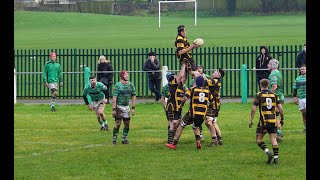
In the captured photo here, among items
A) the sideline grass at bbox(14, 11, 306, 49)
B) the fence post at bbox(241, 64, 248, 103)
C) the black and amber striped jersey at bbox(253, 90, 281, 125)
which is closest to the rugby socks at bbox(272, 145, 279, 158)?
the black and amber striped jersey at bbox(253, 90, 281, 125)

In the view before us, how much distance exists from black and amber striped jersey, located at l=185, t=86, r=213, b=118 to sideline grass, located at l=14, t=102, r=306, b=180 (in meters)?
0.86

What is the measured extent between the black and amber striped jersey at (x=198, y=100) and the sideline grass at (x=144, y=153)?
2.83ft

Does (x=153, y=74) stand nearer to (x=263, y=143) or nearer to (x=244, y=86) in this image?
(x=244, y=86)

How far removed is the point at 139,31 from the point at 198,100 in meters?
54.0

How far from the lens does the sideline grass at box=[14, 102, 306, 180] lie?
18.3 meters

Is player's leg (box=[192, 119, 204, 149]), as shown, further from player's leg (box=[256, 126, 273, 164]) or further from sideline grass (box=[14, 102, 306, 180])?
player's leg (box=[256, 126, 273, 164])

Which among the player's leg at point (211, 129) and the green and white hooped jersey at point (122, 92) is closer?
the player's leg at point (211, 129)

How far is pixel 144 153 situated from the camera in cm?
2111

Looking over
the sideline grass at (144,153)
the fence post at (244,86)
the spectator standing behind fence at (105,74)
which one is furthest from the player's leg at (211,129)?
the spectator standing behind fence at (105,74)

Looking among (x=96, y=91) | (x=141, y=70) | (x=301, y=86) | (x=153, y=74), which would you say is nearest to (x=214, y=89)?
(x=301, y=86)

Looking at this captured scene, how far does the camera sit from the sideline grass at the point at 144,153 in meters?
18.3

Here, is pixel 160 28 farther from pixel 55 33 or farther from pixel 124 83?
pixel 124 83

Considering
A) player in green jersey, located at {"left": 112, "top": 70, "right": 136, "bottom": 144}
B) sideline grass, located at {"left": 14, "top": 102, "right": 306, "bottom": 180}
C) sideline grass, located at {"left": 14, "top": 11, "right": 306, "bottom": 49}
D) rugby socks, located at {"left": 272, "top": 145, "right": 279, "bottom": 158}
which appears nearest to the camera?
sideline grass, located at {"left": 14, "top": 102, "right": 306, "bottom": 180}

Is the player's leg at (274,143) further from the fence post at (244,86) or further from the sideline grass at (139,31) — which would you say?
the sideline grass at (139,31)
